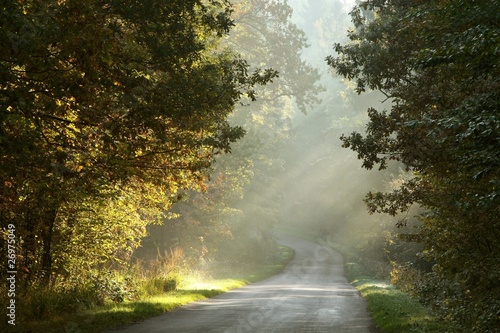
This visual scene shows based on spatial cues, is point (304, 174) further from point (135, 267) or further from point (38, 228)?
point (38, 228)

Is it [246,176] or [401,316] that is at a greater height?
[246,176]

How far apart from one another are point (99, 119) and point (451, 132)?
321 inches

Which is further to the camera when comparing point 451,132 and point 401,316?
point 401,316

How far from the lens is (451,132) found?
1194cm

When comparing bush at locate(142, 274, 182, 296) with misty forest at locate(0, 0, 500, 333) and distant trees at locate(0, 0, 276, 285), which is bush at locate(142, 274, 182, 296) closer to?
misty forest at locate(0, 0, 500, 333)

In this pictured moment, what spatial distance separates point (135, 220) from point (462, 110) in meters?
11.2

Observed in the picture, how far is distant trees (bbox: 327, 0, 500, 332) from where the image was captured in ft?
27.7

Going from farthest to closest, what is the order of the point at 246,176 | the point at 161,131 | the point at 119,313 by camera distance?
the point at 246,176
the point at 119,313
the point at 161,131

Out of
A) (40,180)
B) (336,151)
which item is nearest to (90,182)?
(40,180)

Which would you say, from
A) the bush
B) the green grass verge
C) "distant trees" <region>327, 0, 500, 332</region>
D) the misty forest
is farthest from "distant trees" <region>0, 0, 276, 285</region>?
the green grass verge

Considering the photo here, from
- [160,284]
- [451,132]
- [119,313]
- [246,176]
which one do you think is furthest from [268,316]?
[246,176]

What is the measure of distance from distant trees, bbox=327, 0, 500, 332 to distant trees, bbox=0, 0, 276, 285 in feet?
16.1

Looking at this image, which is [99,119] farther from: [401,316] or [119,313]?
[401,316]

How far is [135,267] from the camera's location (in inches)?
805
